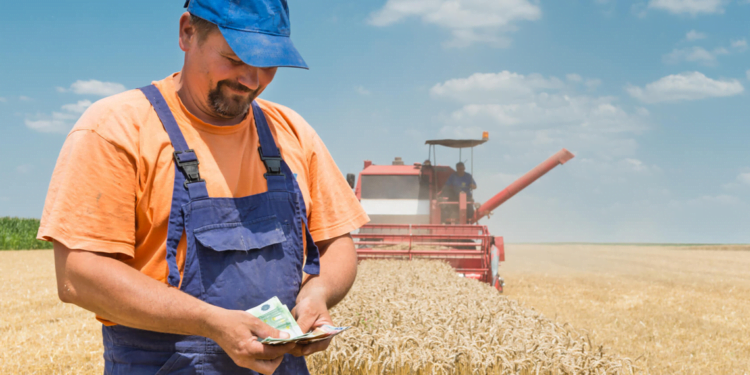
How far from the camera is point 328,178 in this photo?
1.85 metres

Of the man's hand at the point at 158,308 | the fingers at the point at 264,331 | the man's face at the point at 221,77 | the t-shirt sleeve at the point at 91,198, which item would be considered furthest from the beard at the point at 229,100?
the fingers at the point at 264,331

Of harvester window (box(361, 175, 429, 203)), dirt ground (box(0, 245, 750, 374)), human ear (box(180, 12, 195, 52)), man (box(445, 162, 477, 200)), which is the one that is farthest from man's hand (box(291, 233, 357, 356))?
harvester window (box(361, 175, 429, 203))

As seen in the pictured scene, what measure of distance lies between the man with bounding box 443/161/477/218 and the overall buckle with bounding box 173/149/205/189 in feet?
35.7

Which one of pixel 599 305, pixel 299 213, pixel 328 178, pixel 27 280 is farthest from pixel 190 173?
pixel 27 280

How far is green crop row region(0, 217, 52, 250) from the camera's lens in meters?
25.5

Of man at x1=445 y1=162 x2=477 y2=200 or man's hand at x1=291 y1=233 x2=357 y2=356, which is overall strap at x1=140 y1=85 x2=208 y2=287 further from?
man at x1=445 y1=162 x2=477 y2=200

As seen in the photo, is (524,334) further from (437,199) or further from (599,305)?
(437,199)

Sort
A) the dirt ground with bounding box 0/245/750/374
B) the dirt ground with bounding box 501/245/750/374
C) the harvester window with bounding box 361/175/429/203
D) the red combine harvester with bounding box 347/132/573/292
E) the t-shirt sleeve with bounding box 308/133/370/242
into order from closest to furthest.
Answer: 1. the t-shirt sleeve with bounding box 308/133/370/242
2. the dirt ground with bounding box 0/245/750/374
3. the dirt ground with bounding box 501/245/750/374
4. the red combine harvester with bounding box 347/132/573/292
5. the harvester window with bounding box 361/175/429/203

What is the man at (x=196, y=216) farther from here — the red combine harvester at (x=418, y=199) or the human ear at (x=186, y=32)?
the red combine harvester at (x=418, y=199)

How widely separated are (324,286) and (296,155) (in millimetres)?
425

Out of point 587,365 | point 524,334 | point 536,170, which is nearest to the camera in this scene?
point 587,365

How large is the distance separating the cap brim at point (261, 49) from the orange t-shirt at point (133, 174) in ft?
0.77

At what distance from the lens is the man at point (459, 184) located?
1223cm

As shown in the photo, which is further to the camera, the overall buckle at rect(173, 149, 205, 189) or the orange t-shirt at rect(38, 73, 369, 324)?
the overall buckle at rect(173, 149, 205, 189)
